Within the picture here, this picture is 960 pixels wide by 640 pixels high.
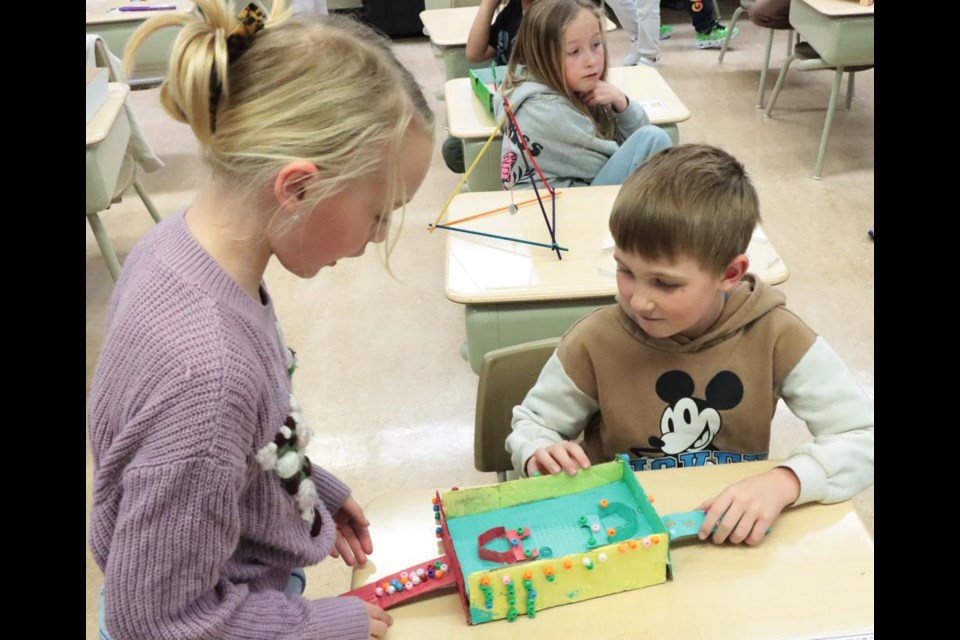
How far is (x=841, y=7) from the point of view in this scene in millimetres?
3543

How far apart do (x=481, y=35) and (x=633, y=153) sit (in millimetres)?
1245

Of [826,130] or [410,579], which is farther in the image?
[826,130]

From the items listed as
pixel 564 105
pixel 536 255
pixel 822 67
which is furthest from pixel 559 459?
pixel 822 67

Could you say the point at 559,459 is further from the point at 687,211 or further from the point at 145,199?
the point at 145,199

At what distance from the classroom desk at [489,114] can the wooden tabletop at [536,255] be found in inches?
18.7

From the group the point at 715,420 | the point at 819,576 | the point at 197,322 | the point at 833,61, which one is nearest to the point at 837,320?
the point at 833,61

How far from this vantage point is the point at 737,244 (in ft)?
4.19

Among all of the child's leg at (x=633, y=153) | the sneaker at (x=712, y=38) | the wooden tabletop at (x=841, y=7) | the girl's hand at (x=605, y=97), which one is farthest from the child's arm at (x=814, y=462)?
the sneaker at (x=712, y=38)

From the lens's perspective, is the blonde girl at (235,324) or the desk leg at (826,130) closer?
the blonde girl at (235,324)

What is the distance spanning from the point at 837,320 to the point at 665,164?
6.39 feet

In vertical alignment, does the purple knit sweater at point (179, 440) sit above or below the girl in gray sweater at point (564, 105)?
above

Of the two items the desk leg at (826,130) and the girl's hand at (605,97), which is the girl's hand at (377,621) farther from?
the desk leg at (826,130)

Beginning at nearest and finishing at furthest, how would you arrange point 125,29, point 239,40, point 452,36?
point 239,40 < point 452,36 < point 125,29

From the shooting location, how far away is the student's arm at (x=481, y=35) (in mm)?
3270
